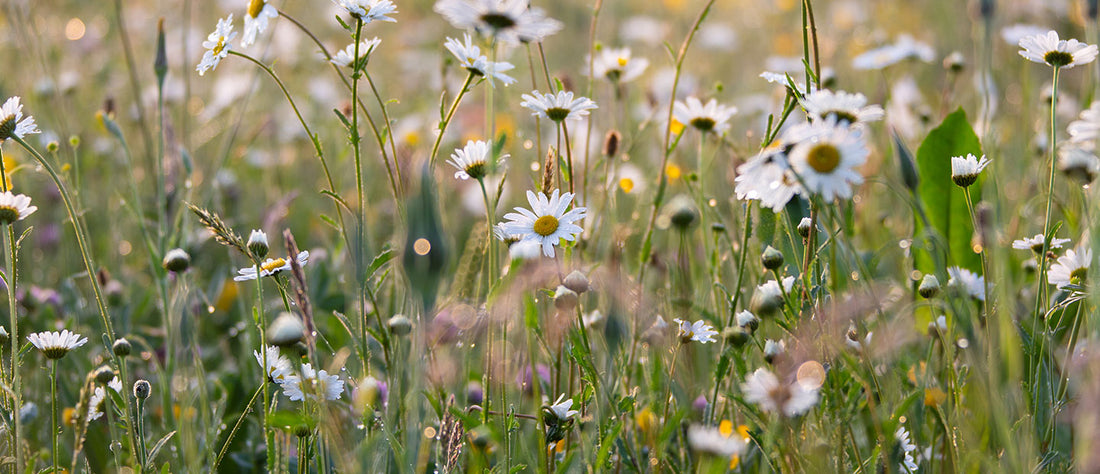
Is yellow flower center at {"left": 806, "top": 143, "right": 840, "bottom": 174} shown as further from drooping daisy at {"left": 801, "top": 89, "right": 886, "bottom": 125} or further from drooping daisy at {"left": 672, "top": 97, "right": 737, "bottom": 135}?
drooping daisy at {"left": 672, "top": 97, "right": 737, "bottom": 135}

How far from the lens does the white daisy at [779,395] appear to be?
28.8 inches

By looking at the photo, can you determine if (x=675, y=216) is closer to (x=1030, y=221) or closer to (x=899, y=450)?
(x=899, y=450)

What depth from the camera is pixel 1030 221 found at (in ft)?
5.75

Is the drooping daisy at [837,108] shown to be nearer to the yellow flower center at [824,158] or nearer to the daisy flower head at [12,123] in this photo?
the yellow flower center at [824,158]

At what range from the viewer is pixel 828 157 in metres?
0.80

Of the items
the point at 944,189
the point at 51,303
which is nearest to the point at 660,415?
the point at 944,189

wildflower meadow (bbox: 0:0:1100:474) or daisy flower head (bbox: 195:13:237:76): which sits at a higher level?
daisy flower head (bbox: 195:13:237:76)

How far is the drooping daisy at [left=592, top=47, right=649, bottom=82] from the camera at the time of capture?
153 cm

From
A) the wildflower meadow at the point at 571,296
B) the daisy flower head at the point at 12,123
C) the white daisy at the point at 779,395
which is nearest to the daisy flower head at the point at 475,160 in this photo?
the wildflower meadow at the point at 571,296

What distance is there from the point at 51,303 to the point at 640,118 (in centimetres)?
188

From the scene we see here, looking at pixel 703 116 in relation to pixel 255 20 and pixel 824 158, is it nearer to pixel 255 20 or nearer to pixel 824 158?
Result: pixel 824 158

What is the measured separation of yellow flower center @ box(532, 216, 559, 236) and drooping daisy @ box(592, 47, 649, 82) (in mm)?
534

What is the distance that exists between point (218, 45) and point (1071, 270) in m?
1.18

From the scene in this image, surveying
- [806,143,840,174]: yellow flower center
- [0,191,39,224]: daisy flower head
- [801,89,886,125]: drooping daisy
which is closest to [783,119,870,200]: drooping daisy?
[806,143,840,174]: yellow flower center
